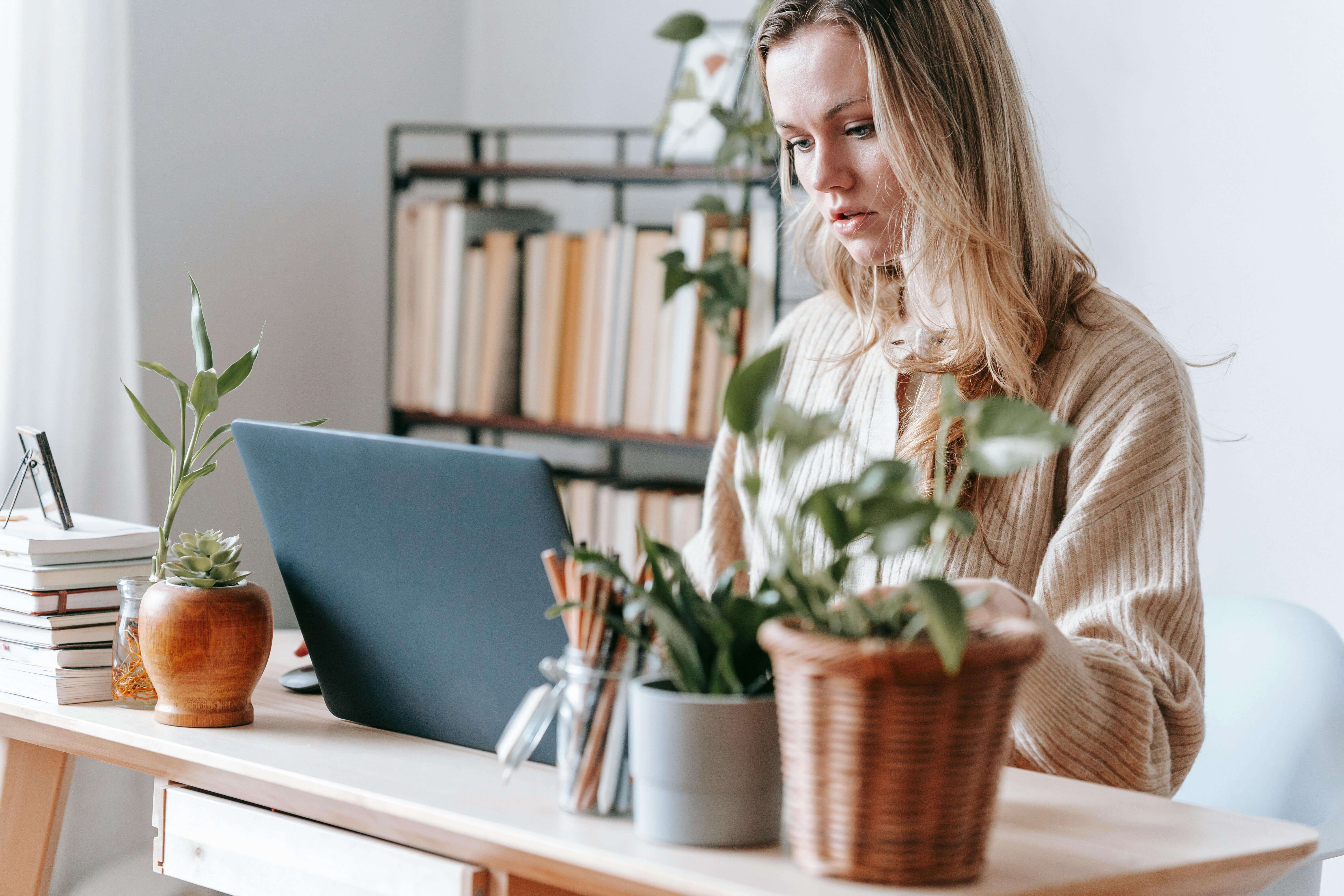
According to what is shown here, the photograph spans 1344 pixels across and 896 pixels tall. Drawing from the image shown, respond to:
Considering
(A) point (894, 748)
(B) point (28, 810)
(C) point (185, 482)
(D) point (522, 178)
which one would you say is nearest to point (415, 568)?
(C) point (185, 482)

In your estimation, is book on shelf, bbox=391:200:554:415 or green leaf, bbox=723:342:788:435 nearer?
green leaf, bbox=723:342:788:435

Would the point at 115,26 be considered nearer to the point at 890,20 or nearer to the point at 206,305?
the point at 206,305

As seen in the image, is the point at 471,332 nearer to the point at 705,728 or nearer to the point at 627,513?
the point at 627,513

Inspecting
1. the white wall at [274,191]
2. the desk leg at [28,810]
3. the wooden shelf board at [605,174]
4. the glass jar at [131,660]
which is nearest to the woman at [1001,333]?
the glass jar at [131,660]

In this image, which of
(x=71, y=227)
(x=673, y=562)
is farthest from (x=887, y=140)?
(x=71, y=227)

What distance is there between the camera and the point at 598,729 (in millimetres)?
767

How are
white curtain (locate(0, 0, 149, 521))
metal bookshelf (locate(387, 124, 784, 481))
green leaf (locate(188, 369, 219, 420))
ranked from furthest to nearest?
metal bookshelf (locate(387, 124, 784, 481))
white curtain (locate(0, 0, 149, 521))
green leaf (locate(188, 369, 219, 420))

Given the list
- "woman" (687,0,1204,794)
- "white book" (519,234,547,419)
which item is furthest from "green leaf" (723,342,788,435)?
"white book" (519,234,547,419)

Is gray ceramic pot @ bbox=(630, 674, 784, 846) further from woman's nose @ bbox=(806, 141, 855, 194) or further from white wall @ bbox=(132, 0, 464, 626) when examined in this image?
white wall @ bbox=(132, 0, 464, 626)

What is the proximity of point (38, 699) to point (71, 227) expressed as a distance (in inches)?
44.9

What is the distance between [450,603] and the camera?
2.99 feet

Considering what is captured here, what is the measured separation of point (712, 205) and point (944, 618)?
1.63 metres

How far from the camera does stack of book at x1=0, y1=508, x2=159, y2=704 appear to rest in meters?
1.07

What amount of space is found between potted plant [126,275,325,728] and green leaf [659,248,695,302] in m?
1.14
